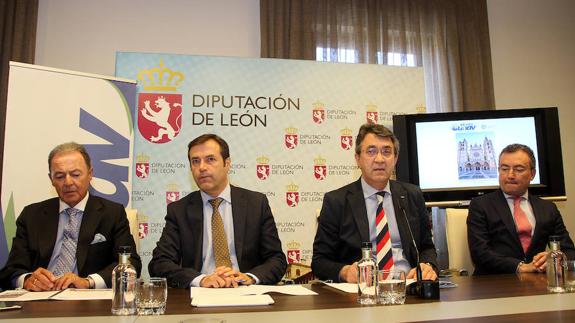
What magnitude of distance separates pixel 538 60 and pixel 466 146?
214 cm

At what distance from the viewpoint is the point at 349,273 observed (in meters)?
2.24

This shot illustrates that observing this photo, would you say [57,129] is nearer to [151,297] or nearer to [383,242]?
[383,242]

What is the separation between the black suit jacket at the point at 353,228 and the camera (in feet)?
8.57

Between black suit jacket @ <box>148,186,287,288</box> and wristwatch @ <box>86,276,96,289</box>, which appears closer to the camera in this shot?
wristwatch @ <box>86,276,96,289</box>

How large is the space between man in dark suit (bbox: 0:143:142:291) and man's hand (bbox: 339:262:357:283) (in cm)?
103

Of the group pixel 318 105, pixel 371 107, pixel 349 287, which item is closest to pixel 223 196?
pixel 349 287

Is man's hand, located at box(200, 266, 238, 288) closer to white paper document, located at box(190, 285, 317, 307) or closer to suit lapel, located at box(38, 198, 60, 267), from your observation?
white paper document, located at box(190, 285, 317, 307)

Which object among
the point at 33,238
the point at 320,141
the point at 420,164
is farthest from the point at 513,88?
the point at 33,238

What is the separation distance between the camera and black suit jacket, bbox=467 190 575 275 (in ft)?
9.81

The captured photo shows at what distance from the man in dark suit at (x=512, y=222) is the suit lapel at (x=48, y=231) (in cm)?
229

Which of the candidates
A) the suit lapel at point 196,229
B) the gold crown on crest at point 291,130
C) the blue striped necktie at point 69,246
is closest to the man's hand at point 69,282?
the blue striped necktie at point 69,246

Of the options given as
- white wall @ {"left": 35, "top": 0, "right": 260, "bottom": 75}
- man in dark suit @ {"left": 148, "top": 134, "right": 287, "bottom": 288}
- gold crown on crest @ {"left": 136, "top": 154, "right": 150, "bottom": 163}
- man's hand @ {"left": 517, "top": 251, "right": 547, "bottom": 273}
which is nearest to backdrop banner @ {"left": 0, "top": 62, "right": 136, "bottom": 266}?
gold crown on crest @ {"left": 136, "top": 154, "right": 150, "bottom": 163}

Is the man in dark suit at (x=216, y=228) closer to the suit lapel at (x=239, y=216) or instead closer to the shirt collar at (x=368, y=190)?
the suit lapel at (x=239, y=216)

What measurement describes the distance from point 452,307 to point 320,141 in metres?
3.09
